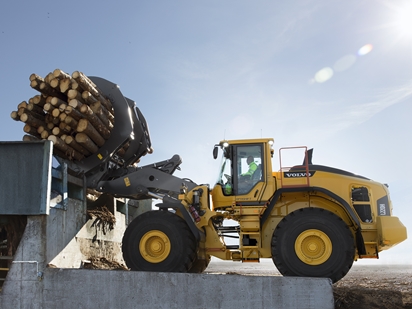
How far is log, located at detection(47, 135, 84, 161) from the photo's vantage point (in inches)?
391

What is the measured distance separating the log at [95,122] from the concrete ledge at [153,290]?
10.8 ft

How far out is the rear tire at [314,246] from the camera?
8117mm

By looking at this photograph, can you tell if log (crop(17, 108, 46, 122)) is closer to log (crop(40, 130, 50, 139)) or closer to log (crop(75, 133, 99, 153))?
log (crop(40, 130, 50, 139))

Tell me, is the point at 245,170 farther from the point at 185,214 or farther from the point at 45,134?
the point at 45,134

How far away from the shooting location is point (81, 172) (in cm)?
1041

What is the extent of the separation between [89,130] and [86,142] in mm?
281

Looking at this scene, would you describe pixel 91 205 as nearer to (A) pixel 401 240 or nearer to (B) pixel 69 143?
(B) pixel 69 143

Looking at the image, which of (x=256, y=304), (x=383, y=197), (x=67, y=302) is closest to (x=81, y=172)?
(x=67, y=302)

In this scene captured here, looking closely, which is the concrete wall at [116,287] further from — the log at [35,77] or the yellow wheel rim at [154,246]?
the log at [35,77]

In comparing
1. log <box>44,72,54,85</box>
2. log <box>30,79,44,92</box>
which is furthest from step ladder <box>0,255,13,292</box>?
log <box>44,72,54,85</box>

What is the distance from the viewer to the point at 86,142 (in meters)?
10.0

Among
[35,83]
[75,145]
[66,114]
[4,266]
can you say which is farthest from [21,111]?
[4,266]

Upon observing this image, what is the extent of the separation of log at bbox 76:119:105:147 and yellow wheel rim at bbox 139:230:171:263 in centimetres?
275

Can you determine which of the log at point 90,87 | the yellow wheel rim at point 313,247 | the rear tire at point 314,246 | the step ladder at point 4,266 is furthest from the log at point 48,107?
the yellow wheel rim at point 313,247
